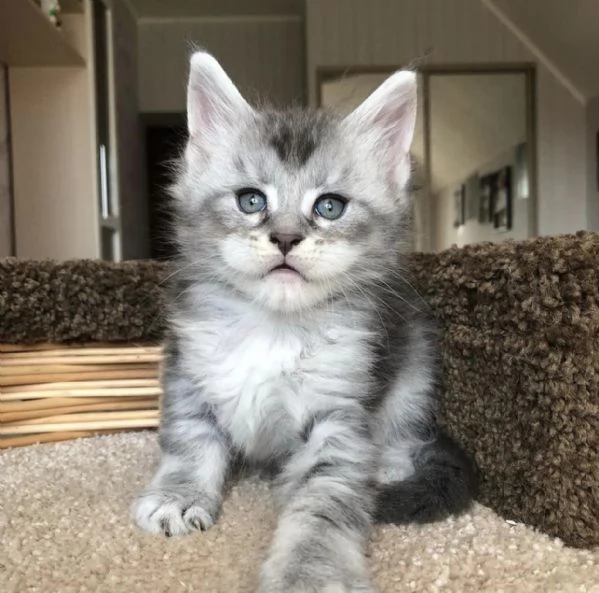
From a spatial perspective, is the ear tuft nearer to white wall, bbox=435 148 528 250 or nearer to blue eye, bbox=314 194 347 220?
blue eye, bbox=314 194 347 220

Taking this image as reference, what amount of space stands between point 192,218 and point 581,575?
2.43ft

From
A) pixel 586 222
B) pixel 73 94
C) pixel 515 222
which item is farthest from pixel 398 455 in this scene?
pixel 586 222

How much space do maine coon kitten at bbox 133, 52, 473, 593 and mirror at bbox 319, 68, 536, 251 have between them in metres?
3.11

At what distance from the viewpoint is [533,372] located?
91 centimetres

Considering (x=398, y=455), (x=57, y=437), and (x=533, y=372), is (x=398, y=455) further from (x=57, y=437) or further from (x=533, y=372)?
(x=57, y=437)

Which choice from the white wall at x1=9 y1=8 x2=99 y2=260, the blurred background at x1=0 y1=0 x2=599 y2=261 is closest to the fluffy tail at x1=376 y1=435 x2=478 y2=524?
the white wall at x1=9 y1=8 x2=99 y2=260

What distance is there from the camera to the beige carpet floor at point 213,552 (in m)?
0.77

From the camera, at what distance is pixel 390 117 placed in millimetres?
1129

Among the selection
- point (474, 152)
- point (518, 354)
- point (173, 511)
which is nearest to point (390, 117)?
point (518, 354)

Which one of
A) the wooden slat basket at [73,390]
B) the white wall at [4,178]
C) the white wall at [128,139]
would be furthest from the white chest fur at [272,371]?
the white wall at [128,139]

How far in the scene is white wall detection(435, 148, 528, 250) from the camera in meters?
4.23

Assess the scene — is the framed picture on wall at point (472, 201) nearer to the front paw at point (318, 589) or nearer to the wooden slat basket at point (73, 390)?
the wooden slat basket at point (73, 390)

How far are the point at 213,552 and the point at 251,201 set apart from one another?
50 centimetres

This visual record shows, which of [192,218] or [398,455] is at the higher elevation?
[192,218]
